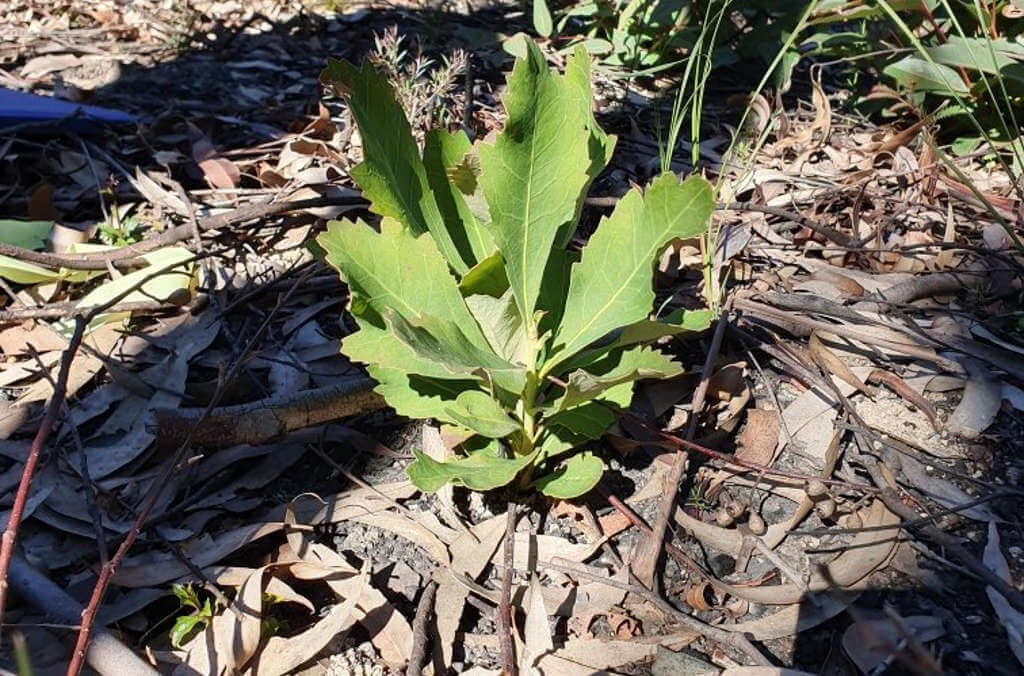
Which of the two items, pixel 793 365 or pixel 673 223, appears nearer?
pixel 673 223

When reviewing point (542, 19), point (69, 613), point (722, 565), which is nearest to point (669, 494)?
point (722, 565)

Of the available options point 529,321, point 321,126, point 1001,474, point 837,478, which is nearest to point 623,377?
point 529,321

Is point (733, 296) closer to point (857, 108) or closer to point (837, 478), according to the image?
point (837, 478)

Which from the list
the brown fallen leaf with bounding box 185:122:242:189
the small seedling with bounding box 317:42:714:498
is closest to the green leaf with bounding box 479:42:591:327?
the small seedling with bounding box 317:42:714:498

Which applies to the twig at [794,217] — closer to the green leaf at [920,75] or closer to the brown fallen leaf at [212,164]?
the green leaf at [920,75]

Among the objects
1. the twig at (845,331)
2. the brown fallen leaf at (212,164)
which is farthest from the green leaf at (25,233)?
the twig at (845,331)

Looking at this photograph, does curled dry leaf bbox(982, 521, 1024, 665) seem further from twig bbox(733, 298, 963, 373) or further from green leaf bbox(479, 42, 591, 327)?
green leaf bbox(479, 42, 591, 327)
